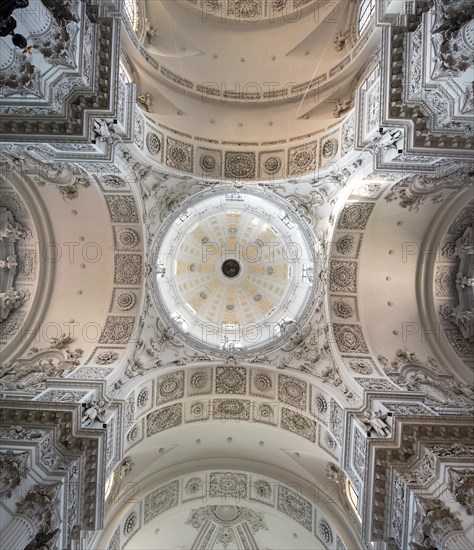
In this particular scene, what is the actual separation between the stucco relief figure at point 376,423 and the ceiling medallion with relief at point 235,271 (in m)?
5.64

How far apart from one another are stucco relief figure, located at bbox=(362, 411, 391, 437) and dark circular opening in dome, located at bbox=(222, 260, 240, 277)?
12.0 meters

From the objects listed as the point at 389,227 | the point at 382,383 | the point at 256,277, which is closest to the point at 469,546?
the point at 382,383

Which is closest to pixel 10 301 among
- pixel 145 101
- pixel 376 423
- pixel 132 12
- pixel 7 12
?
pixel 145 101

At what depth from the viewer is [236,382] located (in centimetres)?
1998

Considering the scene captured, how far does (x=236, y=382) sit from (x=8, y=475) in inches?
446

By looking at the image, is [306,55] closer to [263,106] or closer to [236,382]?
[263,106]

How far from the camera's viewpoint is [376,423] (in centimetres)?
1406

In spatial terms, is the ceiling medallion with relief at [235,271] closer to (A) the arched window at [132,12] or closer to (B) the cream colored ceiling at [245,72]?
(B) the cream colored ceiling at [245,72]

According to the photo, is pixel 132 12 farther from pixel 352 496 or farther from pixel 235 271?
pixel 352 496

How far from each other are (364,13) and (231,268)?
14565 mm

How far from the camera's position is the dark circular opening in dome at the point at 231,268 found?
24.0m

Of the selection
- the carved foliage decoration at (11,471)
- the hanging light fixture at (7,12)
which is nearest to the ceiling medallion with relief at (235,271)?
the carved foliage decoration at (11,471)

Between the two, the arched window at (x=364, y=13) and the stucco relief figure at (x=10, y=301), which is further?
the stucco relief figure at (x=10, y=301)

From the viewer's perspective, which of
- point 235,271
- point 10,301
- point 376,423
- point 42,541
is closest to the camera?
point 42,541
